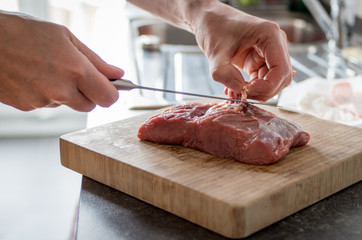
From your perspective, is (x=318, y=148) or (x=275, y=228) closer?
(x=275, y=228)

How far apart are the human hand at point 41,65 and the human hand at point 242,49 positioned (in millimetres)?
434

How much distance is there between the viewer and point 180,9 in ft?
5.84

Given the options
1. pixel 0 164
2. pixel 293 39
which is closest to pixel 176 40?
pixel 293 39

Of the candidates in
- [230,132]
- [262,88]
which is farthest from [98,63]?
[262,88]

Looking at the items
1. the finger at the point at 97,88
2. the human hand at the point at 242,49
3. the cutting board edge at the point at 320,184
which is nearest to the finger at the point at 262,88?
the human hand at the point at 242,49

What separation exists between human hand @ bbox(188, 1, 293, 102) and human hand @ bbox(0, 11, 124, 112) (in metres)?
0.43

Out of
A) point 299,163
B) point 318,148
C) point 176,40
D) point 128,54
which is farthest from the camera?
point 176,40

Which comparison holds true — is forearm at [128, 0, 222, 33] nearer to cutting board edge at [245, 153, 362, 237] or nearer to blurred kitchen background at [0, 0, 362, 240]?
blurred kitchen background at [0, 0, 362, 240]

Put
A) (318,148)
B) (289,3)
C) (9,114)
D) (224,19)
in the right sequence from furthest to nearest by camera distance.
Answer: (9,114) → (289,3) → (224,19) → (318,148)

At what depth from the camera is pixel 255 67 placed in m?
1.64

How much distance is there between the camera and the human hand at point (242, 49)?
1413 millimetres

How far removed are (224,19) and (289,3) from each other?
9.27 feet

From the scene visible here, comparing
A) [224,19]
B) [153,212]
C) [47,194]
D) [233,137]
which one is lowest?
[47,194]

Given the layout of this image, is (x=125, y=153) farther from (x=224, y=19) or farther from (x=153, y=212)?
(x=224, y=19)
